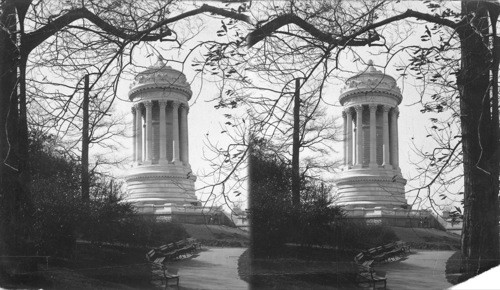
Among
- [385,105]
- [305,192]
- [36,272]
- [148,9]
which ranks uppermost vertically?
[148,9]

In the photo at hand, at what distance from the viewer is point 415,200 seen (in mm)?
4082

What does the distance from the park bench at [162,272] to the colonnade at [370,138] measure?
66.4 inches

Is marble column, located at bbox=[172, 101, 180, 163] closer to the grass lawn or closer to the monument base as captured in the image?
the grass lawn

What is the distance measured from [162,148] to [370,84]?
67.9 inches

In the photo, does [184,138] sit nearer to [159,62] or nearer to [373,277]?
[159,62]

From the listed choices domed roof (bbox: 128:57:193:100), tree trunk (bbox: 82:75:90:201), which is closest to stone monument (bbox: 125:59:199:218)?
domed roof (bbox: 128:57:193:100)

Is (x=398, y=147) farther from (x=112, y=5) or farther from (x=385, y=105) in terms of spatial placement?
(x=112, y=5)

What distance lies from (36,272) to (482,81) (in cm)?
416

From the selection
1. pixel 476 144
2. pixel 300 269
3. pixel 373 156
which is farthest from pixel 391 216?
pixel 476 144

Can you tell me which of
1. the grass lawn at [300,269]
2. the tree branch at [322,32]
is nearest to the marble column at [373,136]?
the tree branch at [322,32]

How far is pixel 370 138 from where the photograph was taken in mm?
3916

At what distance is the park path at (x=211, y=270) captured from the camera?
160 inches

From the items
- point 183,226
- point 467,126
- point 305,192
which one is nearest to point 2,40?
point 183,226

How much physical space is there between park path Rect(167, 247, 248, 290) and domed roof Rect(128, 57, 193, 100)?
1.30m
